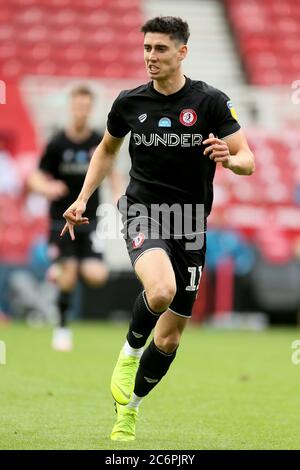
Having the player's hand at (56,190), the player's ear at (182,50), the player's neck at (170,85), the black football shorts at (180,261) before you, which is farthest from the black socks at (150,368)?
the player's hand at (56,190)

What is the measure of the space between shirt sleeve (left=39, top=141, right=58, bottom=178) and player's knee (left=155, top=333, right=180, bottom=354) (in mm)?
5615

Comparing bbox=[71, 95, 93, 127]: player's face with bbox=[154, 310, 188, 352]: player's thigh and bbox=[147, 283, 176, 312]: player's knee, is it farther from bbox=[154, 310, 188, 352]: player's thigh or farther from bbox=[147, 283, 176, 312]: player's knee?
bbox=[147, 283, 176, 312]: player's knee

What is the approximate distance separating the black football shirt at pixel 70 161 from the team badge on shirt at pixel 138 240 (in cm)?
530

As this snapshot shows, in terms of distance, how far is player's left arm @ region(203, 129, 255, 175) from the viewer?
565cm

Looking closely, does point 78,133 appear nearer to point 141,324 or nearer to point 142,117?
point 142,117

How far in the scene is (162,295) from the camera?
566 cm

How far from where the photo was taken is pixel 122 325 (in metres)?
15.5

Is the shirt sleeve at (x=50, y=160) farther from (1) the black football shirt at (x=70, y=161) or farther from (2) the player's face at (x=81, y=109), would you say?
(2) the player's face at (x=81, y=109)

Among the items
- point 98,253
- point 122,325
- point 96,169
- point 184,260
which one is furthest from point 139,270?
point 122,325

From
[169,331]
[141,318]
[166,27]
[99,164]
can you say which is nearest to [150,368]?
[169,331]

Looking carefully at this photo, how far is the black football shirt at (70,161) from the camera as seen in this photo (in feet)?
37.4

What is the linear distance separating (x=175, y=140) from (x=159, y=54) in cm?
49

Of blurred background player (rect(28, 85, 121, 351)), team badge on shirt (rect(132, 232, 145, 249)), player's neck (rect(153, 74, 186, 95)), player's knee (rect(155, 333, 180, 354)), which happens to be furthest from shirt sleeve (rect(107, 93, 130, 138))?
blurred background player (rect(28, 85, 121, 351))
